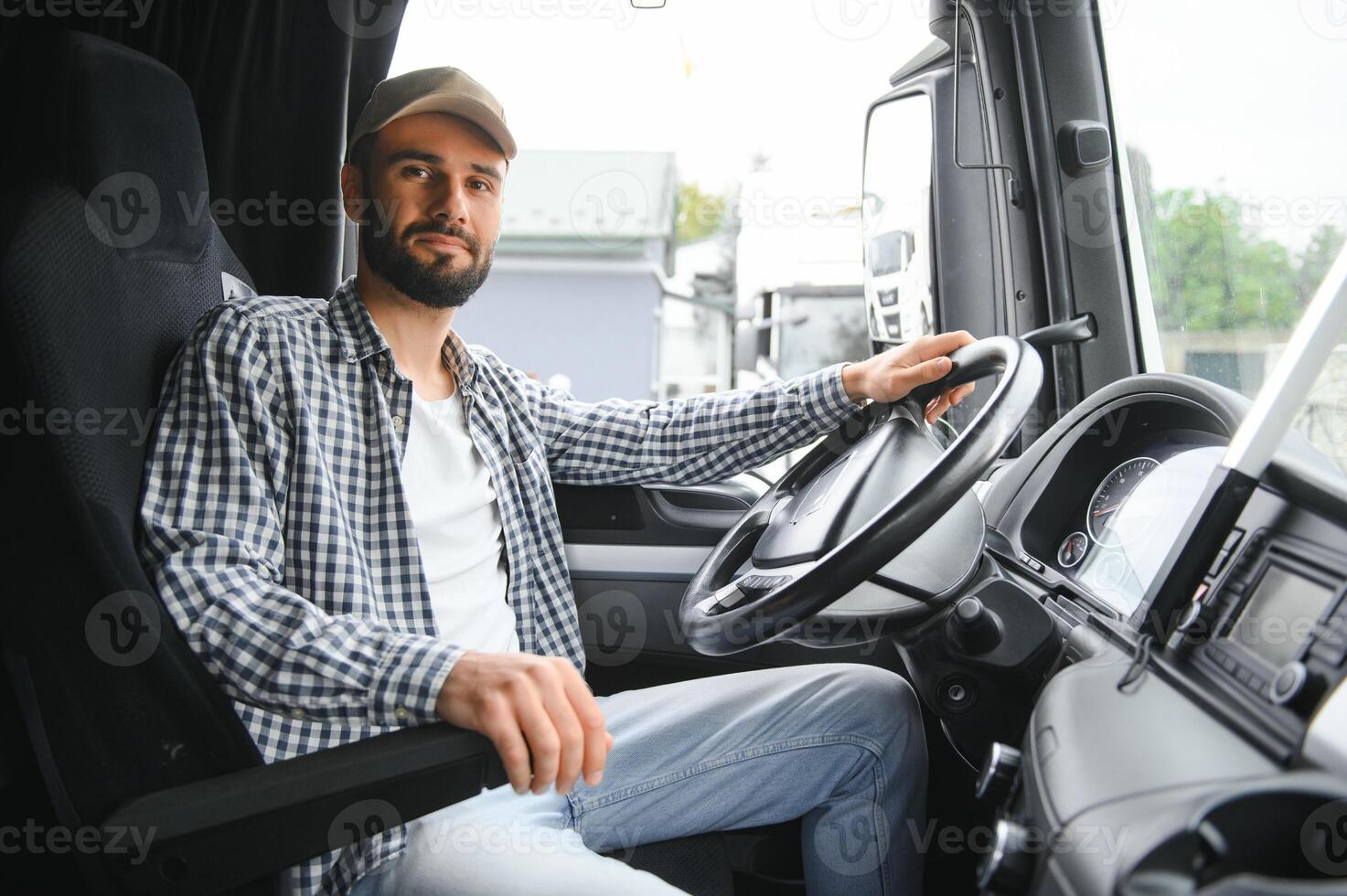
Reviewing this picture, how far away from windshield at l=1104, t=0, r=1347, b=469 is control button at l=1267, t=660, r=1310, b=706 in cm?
46

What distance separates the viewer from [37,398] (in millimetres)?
914

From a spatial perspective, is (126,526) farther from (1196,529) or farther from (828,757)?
(1196,529)

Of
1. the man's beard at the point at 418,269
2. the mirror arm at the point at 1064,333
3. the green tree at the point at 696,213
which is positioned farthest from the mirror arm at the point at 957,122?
the green tree at the point at 696,213

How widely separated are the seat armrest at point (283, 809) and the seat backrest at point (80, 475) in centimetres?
9

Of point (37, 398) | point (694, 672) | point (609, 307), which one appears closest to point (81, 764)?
point (37, 398)

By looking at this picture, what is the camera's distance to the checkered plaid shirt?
0.99 metres

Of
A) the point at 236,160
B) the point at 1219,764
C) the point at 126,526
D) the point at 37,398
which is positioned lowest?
the point at 1219,764

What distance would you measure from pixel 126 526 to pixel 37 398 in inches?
5.7

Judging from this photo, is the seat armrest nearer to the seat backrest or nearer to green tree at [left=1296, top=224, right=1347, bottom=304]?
the seat backrest

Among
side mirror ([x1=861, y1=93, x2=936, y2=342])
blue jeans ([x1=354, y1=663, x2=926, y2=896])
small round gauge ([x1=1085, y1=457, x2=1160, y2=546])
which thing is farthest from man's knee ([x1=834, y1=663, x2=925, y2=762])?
side mirror ([x1=861, y1=93, x2=936, y2=342])

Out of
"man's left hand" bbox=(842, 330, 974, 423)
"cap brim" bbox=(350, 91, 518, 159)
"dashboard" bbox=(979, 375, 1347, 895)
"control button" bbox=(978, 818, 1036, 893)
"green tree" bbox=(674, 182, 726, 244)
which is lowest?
"control button" bbox=(978, 818, 1036, 893)

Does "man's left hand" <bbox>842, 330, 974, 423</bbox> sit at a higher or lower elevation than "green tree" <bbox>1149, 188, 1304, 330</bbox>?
lower

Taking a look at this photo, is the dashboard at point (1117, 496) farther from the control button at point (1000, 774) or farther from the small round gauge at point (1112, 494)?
the control button at point (1000, 774)

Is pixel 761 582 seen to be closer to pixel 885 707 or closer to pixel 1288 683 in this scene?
pixel 885 707
